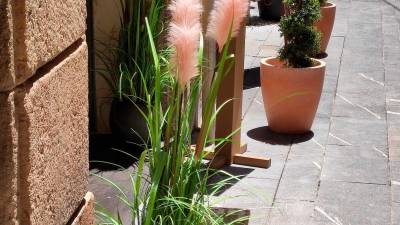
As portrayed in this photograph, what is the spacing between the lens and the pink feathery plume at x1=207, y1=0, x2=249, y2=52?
9.96 ft

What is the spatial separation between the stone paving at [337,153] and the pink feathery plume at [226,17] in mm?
936

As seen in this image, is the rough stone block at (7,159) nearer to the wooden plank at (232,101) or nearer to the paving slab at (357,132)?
the wooden plank at (232,101)

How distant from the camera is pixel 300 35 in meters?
7.03

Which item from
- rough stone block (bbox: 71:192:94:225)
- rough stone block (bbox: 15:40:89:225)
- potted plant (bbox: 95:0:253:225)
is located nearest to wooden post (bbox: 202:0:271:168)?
potted plant (bbox: 95:0:253:225)

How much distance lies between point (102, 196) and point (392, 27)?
9195 mm

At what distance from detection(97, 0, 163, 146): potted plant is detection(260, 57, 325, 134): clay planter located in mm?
1248

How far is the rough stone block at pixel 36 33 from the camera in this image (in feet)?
4.98

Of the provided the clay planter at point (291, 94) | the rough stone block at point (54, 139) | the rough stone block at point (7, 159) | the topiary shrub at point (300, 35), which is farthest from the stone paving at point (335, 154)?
the rough stone block at point (7, 159)

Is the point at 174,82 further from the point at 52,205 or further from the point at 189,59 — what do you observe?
the point at 52,205

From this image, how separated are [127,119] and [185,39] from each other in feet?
12.5

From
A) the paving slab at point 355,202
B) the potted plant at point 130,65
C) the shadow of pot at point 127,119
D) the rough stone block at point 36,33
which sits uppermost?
the rough stone block at point 36,33

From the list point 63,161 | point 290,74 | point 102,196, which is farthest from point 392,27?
point 63,161

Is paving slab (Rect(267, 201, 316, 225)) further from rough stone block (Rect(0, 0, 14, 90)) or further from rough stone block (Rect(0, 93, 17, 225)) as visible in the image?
rough stone block (Rect(0, 0, 14, 90))

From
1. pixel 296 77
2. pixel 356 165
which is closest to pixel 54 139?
pixel 356 165
